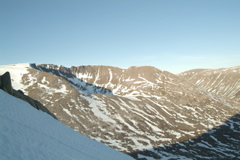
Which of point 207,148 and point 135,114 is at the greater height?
point 135,114

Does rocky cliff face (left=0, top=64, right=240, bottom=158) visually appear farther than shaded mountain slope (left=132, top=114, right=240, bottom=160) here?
Yes

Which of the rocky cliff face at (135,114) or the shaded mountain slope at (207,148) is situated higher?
the rocky cliff face at (135,114)

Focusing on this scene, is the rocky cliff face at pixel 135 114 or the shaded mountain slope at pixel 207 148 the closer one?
the shaded mountain slope at pixel 207 148

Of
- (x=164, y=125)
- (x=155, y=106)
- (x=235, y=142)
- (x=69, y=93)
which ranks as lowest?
(x=235, y=142)

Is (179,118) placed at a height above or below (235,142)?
above

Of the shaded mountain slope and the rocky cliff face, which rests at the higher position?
the rocky cliff face

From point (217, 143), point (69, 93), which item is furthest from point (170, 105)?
point (69, 93)

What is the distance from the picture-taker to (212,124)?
477 feet

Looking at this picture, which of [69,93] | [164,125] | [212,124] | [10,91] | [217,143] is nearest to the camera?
[10,91]

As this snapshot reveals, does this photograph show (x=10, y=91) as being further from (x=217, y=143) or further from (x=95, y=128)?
(x=217, y=143)

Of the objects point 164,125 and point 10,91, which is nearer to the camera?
point 10,91

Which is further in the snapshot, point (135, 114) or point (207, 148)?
point (135, 114)

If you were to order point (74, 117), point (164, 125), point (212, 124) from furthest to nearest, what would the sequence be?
point (212, 124), point (164, 125), point (74, 117)

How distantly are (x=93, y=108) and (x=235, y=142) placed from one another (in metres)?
106
